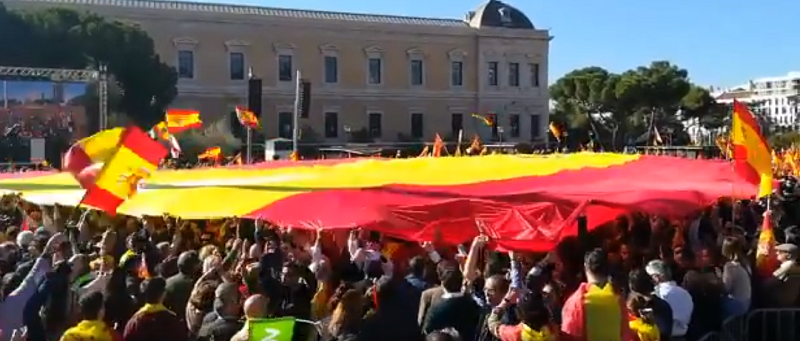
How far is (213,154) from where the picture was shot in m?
20.6

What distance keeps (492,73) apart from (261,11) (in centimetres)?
1388

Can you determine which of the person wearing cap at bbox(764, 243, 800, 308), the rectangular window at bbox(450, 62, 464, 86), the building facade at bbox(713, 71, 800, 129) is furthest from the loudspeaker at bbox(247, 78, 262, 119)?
the building facade at bbox(713, 71, 800, 129)

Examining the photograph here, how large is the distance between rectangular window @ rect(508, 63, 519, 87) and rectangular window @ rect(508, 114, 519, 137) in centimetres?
187

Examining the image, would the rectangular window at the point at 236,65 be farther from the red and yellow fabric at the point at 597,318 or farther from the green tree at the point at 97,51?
the red and yellow fabric at the point at 597,318

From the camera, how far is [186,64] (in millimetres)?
51062

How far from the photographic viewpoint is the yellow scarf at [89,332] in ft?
17.2

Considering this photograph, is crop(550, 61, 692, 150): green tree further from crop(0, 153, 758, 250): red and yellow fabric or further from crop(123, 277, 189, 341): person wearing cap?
crop(123, 277, 189, 341): person wearing cap

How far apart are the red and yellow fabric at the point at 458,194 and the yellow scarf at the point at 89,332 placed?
10.5 ft

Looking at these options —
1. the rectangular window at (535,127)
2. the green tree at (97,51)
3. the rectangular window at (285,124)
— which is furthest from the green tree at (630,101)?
the green tree at (97,51)

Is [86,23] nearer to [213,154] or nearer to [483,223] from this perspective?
[213,154]

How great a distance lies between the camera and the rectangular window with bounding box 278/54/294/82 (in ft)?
175

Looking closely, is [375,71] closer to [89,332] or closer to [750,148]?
[750,148]

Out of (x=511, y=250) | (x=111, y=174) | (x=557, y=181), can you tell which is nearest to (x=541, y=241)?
(x=511, y=250)

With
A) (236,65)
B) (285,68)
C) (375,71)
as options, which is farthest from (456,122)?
(236,65)
